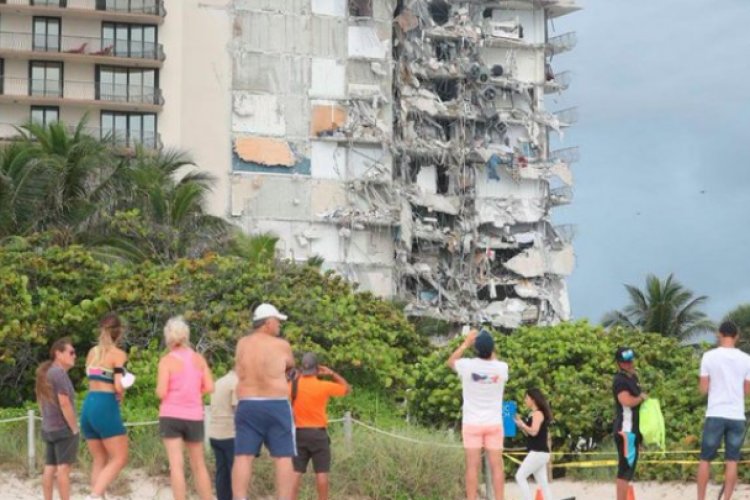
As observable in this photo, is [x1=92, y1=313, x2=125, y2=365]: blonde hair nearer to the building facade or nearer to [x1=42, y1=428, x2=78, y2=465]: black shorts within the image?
[x1=42, y1=428, x2=78, y2=465]: black shorts

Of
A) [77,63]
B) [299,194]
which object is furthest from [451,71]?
[77,63]

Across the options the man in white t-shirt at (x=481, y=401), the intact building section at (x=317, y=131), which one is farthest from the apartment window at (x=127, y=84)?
the man in white t-shirt at (x=481, y=401)

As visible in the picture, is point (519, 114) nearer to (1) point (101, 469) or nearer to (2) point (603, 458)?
(2) point (603, 458)

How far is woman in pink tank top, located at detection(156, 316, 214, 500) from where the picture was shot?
15359 millimetres

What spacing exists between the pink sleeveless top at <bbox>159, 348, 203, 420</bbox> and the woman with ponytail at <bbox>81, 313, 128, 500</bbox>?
21.5 inches

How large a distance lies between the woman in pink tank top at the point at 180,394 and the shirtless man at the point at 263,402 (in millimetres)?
473

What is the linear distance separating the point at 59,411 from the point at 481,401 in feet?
14.3

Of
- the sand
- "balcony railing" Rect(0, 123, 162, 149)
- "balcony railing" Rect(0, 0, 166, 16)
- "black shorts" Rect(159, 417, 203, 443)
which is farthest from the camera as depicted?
"balcony railing" Rect(0, 0, 166, 16)

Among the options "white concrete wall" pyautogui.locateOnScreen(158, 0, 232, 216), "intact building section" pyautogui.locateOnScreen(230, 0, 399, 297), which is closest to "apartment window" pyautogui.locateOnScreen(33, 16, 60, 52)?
"white concrete wall" pyautogui.locateOnScreen(158, 0, 232, 216)

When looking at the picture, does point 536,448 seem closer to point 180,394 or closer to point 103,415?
point 180,394

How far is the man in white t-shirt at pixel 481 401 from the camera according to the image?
16.4 meters

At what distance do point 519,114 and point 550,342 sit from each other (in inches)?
2354

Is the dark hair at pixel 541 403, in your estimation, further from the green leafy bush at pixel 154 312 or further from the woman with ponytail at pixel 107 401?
the green leafy bush at pixel 154 312

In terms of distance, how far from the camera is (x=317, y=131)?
73.9 meters
